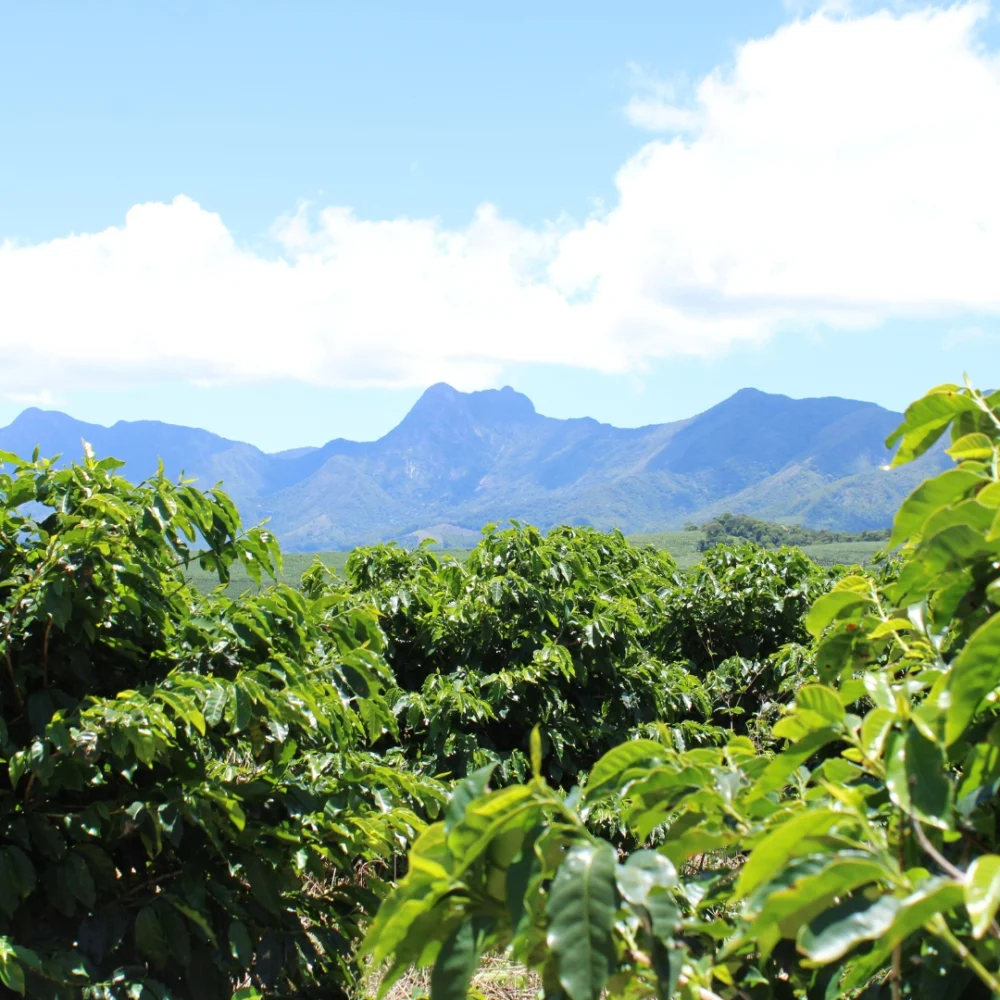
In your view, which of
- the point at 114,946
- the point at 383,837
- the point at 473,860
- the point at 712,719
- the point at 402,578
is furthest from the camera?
the point at 712,719

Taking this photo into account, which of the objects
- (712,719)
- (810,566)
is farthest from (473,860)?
(810,566)

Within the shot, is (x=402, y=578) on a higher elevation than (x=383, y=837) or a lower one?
higher

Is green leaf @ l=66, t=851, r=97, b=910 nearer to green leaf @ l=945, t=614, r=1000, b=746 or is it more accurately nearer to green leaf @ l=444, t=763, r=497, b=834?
green leaf @ l=444, t=763, r=497, b=834

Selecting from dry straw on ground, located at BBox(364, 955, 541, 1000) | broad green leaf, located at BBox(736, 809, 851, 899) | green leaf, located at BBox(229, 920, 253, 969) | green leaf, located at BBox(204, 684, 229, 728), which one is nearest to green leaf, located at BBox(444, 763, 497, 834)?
broad green leaf, located at BBox(736, 809, 851, 899)

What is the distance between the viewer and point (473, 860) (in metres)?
1.24

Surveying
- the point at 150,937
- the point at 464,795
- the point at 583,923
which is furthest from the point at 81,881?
the point at 583,923

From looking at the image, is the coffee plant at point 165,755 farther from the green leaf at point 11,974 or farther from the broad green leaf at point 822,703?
the broad green leaf at point 822,703

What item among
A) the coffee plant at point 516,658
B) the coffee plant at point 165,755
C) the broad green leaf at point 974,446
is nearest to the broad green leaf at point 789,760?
the broad green leaf at point 974,446

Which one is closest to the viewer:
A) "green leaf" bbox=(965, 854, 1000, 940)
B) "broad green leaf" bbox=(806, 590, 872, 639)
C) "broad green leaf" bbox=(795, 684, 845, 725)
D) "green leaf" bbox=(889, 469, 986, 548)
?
"green leaf" bbox=(965, 854, 1000, 940)

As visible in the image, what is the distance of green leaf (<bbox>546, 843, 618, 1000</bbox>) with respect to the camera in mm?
1088

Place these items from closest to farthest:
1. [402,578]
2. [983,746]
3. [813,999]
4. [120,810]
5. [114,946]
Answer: [983,746], [813,999], [114,946], [120,810], [402,578]

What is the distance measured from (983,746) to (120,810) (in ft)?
9.04

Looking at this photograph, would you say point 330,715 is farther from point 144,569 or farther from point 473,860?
point 473,860

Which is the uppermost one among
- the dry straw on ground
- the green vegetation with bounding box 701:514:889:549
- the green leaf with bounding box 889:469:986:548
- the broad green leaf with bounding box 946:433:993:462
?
the broad green leaf with bounding box 946:433:993:462
